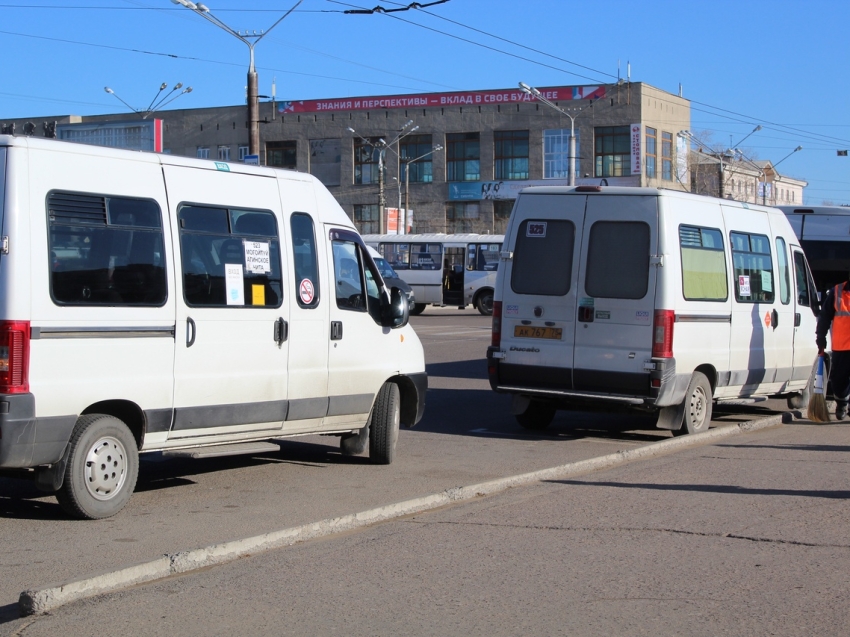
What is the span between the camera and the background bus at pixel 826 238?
66.3 ft

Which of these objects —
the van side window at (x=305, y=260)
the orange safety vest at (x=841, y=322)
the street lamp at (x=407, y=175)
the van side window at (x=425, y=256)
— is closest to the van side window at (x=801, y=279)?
the orange safety vest at (x=841, y=322)

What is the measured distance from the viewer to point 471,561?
6355 mm

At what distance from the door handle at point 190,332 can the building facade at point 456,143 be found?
5325 centimetres

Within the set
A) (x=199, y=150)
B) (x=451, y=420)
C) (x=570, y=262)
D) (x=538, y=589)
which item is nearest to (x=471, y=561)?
(x=538, y=589)

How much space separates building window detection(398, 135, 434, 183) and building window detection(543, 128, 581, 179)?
7.51 metres

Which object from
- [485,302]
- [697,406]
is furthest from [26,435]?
[485,302]

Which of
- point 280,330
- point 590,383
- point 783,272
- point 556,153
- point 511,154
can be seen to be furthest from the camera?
point 511,154

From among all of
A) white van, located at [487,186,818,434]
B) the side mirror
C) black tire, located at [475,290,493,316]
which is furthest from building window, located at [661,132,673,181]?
the side mirror

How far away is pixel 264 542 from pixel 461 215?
6330cm

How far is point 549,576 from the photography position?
19.8 feet

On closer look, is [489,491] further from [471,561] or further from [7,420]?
[7,420]

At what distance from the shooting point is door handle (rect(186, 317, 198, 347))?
7969mm

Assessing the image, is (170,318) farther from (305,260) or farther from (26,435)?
(305,260)

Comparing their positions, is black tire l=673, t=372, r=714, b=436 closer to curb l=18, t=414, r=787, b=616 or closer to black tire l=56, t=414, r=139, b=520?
curb l=18, t=414, r=787, b=616
